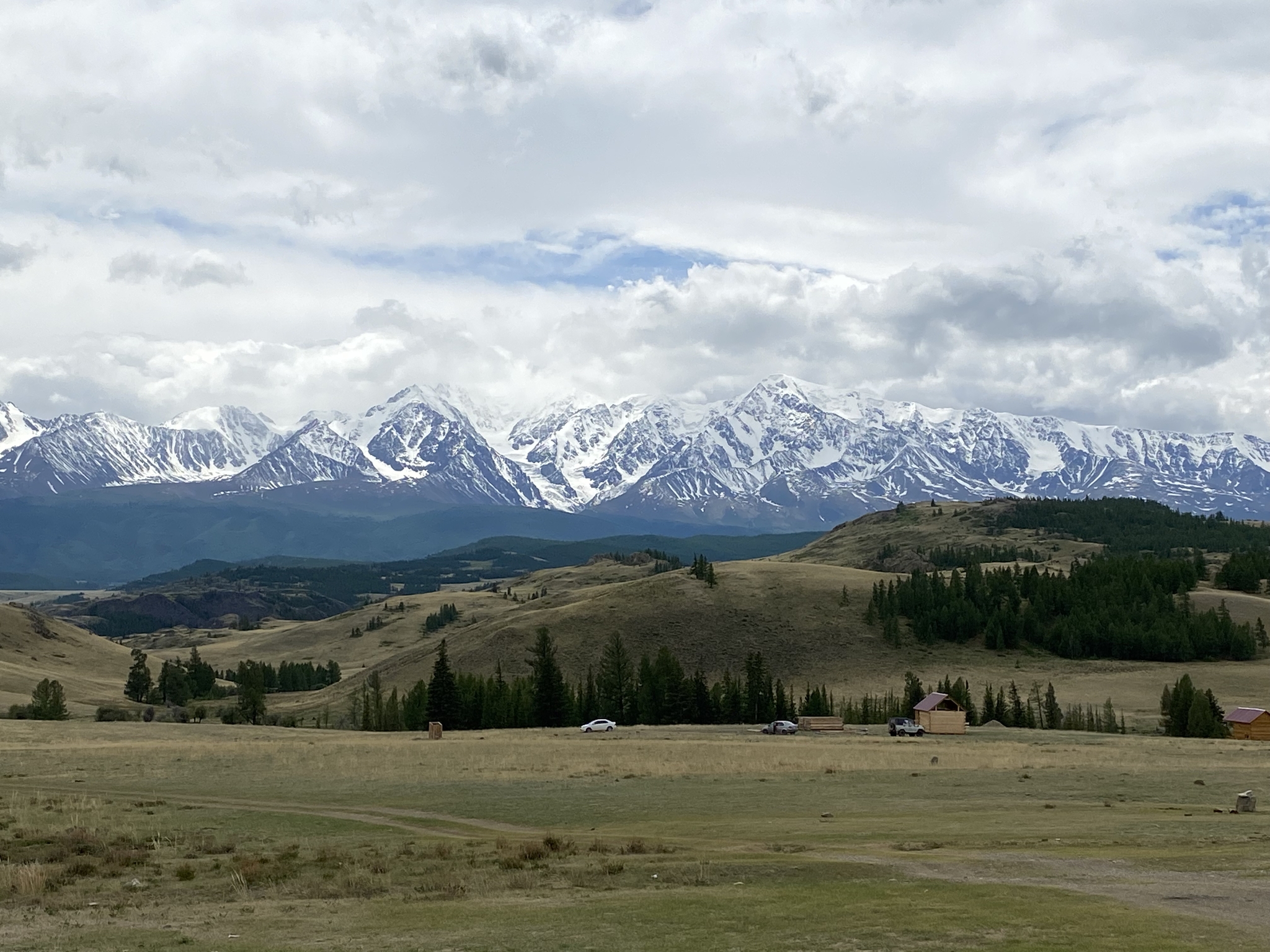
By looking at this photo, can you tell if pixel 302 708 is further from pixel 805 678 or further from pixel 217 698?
pixel 805 678

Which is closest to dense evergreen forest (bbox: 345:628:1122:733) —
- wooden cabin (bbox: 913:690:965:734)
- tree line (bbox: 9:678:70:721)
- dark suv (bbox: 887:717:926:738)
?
wooden cabin (bbox: 913:690:965:734)

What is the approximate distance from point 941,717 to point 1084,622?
95.1 meters

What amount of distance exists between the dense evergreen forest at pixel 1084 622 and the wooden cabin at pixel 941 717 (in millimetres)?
86441

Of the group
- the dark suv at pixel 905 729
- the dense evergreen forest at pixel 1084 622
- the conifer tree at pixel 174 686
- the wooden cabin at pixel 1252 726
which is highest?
the dense evergreen forest at pixel 1084 622

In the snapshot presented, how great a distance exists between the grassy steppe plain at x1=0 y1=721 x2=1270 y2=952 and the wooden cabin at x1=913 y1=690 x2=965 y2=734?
1293 inches

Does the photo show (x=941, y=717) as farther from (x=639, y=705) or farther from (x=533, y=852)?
(x=533, y=852)

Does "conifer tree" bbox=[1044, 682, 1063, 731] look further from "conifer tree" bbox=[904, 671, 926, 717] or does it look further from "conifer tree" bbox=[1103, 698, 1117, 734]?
"conifer tree" bbox=[904, 671, 926, 717]

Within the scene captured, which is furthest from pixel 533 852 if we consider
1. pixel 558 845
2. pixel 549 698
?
pixel 549 698

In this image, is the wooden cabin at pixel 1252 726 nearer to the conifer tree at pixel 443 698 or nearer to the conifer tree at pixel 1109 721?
the conifer tree at pixel 1109 721

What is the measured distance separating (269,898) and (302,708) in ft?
479

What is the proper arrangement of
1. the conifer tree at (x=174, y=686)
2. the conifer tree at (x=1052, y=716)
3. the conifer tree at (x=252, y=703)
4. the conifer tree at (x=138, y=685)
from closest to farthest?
the conifer tree at (x=1052, y=716), the conifer tree at (x=252, y=703), the conifer tree at (x=138, y=685), the conifer tree at (x=174, y=686)

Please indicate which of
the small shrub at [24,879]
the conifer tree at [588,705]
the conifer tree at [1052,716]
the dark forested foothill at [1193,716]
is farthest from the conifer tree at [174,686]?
the small shrub at [24,879]

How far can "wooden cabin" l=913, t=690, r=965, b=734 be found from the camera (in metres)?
97.2

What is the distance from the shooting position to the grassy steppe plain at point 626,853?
23734 mm
